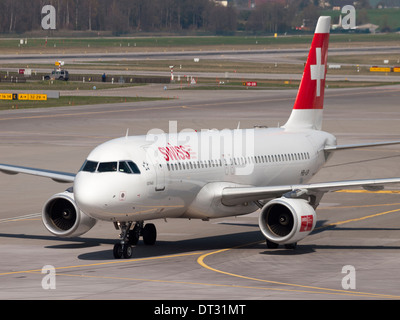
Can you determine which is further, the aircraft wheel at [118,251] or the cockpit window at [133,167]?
the aircraft wheel at [118,251]

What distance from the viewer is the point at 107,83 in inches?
6186

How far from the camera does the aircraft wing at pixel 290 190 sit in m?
36.5

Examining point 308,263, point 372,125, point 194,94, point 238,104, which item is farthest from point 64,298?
point 194,94

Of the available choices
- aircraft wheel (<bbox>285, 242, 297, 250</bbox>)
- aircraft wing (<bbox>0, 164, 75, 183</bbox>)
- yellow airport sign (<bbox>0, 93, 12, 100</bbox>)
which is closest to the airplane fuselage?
aircraft wheel (<bbox>285, 242, 297, 250</bbox>)

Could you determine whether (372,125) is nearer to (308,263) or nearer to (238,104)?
(238,104)

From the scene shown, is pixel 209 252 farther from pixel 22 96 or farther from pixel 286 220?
pixel 22 96

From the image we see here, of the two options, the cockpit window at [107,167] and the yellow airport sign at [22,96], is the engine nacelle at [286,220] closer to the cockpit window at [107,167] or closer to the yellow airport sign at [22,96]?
the cockpit window at [107,167]

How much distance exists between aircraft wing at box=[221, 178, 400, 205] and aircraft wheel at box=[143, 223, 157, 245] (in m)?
3.10

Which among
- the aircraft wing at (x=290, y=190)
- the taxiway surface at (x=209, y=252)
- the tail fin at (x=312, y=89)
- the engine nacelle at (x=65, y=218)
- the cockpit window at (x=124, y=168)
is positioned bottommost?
the taxiway surface at (x=209, y=252)

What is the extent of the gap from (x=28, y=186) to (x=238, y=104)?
2559 inches

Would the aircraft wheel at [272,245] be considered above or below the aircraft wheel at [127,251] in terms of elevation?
below

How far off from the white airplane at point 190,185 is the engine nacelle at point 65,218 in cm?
4

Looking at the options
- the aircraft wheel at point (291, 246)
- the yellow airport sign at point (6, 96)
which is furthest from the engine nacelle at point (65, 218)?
the yellow airport sign at point (6, 96)

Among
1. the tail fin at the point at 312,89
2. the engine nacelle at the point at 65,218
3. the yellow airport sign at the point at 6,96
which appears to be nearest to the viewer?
the engine nacelle at the point at 65,218
